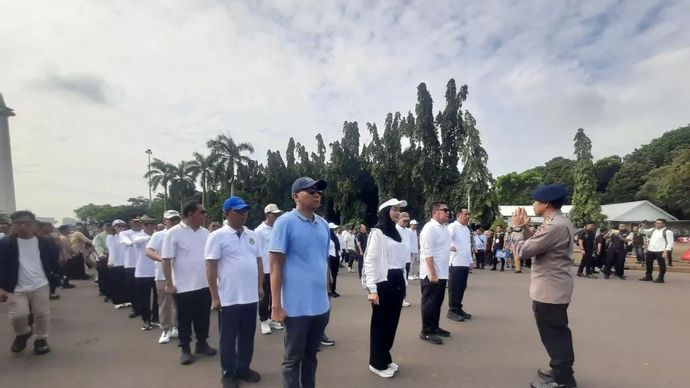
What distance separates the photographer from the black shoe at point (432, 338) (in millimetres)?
5359

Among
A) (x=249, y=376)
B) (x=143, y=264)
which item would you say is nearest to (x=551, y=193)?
(x=249, y=376)

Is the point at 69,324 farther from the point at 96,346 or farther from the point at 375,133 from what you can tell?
the point at 375,133

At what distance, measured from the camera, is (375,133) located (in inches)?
1302

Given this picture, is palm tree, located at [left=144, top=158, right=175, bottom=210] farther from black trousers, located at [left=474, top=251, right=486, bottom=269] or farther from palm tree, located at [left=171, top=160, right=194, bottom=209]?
black trousers, located at [left=474, top=251, right=486, bottom=269]

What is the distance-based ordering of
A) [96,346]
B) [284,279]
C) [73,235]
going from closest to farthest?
1. [284,279]
2. [96,346]
3. [73,235]

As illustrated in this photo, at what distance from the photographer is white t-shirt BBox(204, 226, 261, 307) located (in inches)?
157

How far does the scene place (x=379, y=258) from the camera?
165 inches

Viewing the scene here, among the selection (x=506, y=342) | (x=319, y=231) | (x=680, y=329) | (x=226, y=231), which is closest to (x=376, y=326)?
(x=319, y=231)

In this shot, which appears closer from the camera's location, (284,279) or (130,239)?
(284,279)

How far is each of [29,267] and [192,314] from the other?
2280mm

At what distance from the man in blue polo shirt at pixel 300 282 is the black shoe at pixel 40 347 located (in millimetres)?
4051

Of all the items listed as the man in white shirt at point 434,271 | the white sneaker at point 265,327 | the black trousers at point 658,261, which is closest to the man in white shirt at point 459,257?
the man in white shirt at point 434,271

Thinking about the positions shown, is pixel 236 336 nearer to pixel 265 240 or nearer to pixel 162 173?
pixel 265 240

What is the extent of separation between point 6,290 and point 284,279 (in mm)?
4216
